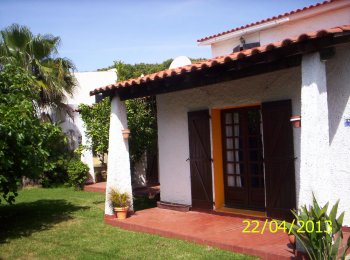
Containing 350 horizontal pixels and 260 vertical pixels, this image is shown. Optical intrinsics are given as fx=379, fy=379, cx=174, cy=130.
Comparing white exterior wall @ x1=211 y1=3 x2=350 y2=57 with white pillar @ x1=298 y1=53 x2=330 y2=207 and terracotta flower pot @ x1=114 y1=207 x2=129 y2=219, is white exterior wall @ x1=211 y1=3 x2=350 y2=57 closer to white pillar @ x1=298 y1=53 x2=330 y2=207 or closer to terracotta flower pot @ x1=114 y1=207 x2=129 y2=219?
white pillar @ x1=298 y1=53 x2=330 y2=207

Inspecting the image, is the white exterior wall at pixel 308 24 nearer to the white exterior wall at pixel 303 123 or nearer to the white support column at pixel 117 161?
the white exterior wall at pixel 303 123

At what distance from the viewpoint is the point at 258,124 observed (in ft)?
26.0

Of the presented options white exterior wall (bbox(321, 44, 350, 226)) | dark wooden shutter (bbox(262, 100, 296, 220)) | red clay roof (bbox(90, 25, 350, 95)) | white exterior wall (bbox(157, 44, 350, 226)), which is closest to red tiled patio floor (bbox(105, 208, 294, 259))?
dark wooden shutter (bbox(262, 100, 296, 220))

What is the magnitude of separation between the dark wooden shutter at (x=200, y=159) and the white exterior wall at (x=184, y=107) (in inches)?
7.8

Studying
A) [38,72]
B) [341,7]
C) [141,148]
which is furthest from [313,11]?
[38,72]

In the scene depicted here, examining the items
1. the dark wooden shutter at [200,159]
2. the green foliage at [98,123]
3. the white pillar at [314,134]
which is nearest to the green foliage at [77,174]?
the green foliage at [98,123]

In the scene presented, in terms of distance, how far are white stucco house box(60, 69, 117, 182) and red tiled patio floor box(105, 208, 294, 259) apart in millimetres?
6838

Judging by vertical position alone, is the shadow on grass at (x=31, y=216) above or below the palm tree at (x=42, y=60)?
below

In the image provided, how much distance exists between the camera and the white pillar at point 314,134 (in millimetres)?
4848

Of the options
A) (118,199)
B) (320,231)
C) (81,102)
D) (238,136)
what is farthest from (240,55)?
(81,102)

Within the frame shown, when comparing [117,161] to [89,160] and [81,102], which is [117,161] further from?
[81,102]

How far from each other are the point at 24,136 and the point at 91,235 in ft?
7.88

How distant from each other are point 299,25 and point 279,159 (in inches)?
211

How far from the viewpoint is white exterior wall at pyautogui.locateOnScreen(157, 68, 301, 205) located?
7.32 m
